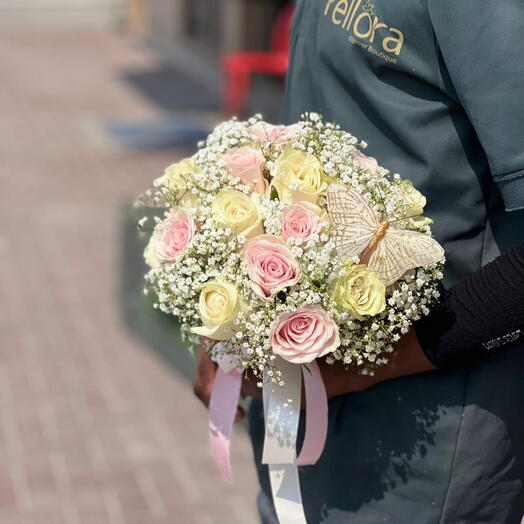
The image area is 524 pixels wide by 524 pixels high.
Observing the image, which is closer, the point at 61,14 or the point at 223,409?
the point at 223,409

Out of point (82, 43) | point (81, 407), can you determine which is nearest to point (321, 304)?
point (81, 407)

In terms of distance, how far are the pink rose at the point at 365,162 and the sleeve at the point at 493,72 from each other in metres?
0.20

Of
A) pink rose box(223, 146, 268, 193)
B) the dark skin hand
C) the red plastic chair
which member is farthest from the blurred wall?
the dark skin hand

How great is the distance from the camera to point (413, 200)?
150 cm

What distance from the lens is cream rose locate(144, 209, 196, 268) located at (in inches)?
62.4

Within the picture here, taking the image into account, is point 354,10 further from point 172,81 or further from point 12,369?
point 172,81

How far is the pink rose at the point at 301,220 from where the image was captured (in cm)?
150

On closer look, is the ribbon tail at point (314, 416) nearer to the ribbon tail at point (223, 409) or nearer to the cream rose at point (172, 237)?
the ribbon tail at point (223, 409)

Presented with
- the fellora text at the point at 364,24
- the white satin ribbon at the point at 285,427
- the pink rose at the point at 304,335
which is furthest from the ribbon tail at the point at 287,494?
the fellora text at the point at 364,24

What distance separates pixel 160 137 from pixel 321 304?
7673 millimetres

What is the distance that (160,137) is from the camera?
901cm

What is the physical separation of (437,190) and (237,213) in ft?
1.06

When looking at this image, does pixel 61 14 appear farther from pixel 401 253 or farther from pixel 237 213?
pixel 401 253

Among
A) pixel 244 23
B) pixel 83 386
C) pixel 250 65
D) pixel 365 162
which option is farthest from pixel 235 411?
pixel 244 23
